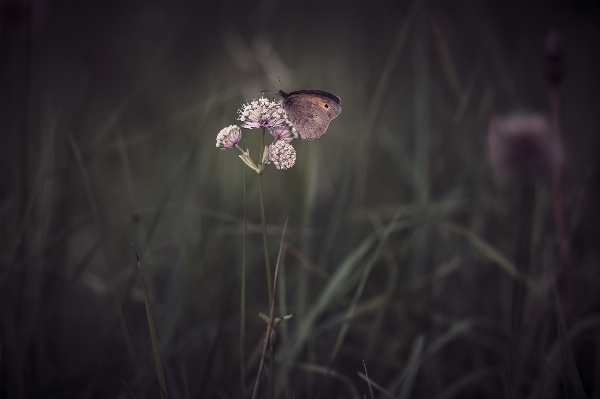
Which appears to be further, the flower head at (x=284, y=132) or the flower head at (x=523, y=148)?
the flower head at (x=523, y=148)

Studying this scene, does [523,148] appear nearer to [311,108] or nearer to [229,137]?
[311,108]

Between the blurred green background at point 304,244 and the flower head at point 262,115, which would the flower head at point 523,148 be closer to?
the blurred green background at point 304,244

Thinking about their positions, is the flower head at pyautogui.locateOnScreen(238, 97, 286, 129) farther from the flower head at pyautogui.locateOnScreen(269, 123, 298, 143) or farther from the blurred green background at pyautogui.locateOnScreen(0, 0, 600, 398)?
the blurred green background at pyautogui.locateOnScreen(0, 0, 600, 398)

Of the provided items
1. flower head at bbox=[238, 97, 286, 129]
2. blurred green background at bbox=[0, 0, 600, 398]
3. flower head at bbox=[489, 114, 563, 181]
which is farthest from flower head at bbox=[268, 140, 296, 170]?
flower head at bbox=[489, 114, 563, 181]

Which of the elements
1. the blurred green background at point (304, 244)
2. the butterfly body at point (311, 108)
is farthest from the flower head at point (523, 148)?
the butterfly body at point (311, 108)

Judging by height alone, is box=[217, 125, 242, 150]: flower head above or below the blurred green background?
above

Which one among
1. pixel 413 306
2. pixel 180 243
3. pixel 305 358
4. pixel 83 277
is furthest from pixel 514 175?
pixel 83 277

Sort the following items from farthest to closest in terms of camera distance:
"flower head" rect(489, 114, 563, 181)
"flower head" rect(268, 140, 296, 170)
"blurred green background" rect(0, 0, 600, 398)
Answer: "flower head" rect(489, 114, 563, 181) < "blurred green background" rect(0, 0, 600, 398) < "flower head" rect(268, 140, 296, 170)
